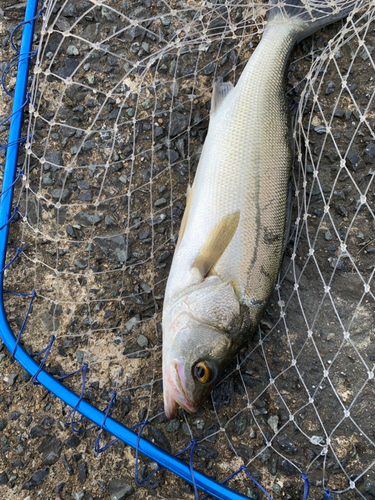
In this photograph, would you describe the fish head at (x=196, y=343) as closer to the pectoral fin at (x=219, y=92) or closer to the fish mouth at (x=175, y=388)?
the fish mouth at (x=175, y=388)

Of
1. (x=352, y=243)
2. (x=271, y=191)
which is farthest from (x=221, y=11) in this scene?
(x=352, y=243)

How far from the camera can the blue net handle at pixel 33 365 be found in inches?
94.1

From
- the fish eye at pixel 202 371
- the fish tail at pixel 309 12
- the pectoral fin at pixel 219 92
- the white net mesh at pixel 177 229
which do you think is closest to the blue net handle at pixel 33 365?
the white net mesh at pixel 177 229

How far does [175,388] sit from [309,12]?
2554mm

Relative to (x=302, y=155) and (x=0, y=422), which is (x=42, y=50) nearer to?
(x=302, y=155)

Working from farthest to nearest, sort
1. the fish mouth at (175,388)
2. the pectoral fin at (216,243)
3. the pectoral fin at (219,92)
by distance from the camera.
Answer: the pectoral fin at (219,92) < the pectoral fin at (216,243) < the fish mouth at (175,388)

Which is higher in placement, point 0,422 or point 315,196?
point 315,196

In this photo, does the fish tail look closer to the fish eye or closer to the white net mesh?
the white net mesh

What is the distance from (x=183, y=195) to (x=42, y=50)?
57.8 inches

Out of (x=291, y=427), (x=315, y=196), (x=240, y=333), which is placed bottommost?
(x=291, y=427)

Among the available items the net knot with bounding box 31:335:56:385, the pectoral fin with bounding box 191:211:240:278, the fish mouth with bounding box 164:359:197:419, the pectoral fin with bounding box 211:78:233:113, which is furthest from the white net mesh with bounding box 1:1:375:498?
the pectoral fin with bounding box 191:211:240:278

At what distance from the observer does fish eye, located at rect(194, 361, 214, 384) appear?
2.25m

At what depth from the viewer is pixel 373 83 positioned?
114 inches

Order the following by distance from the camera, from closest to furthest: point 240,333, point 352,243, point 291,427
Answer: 1. point 240,333
2. point 291,427
3. point 352,243
